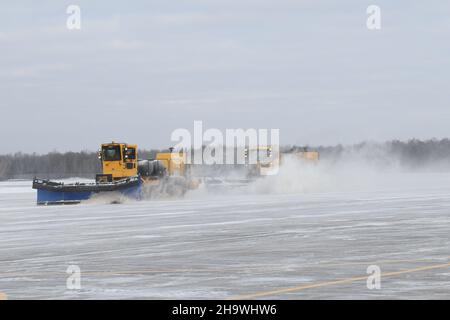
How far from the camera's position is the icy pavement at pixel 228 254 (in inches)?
517

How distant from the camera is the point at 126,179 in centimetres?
A: 4594

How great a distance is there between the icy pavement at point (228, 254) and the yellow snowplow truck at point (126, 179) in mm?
11570

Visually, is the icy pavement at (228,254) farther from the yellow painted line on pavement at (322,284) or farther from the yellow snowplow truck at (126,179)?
the yellow snowplow truck at (126,179)

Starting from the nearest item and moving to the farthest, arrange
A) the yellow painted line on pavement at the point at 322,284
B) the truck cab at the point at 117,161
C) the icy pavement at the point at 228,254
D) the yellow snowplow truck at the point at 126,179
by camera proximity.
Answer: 1. the yellow painted line on pavement at the point at 322,284
2. the icy pavement at the point at 228,254
3. the yellow snowplow truck at the point at 126,179
4. the truck cab at the point at 117,161

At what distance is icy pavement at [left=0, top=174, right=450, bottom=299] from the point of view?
517 inches

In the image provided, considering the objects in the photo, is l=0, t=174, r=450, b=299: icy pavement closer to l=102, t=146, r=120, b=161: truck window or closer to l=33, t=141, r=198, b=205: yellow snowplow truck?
l=33, t=141, r=198, b=205: yellow snowplow truck

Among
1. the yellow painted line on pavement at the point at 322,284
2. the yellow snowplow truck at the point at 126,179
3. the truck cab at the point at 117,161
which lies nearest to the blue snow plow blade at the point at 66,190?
the yellow snowplow truck at the point at 126,179

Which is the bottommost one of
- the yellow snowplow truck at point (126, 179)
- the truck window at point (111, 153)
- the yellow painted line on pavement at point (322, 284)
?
the yellow painted line on pavement at point (322, 284)

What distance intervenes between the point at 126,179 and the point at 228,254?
2791cm

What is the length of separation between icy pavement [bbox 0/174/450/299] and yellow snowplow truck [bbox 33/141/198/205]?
456 inches

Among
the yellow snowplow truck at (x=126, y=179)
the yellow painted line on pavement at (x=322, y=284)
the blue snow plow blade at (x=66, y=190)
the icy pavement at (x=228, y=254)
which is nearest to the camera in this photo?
the yellow painted line on pavement at (x=322, y=284)
